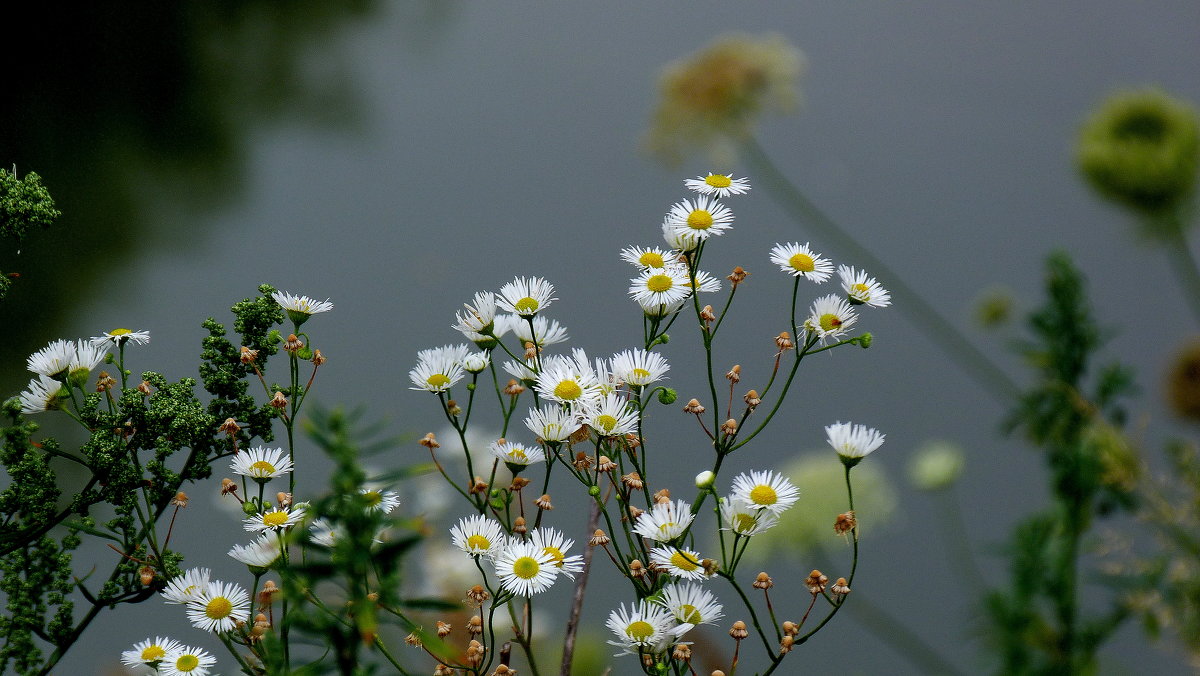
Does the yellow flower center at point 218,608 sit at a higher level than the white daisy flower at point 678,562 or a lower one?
higher

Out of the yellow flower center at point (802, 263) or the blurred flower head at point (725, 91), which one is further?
the blurred flower head at point (725, 91)

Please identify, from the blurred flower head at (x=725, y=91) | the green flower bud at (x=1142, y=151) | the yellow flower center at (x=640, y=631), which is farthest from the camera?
the blurred flower head at (x=725, y=91)

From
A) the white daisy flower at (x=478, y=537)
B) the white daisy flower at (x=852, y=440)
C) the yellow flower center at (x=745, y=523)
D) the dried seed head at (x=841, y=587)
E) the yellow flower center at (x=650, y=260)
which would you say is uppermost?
the yellow flower center at (x=650, y=260)

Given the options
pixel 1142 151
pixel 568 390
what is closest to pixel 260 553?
pixel 568 390

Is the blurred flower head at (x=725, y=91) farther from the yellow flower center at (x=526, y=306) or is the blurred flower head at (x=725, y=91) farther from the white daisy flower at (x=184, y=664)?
the white daisy flower at (x=184, y=664)

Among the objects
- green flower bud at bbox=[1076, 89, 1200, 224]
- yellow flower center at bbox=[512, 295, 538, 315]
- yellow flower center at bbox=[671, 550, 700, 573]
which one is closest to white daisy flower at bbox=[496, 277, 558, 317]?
yellow flower center at bbox=[512, 295, 538, 315]

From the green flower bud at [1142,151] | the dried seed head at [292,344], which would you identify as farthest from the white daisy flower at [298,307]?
the green flower bud at [1142,151]

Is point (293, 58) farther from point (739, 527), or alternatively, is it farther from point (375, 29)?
point (739, 527)

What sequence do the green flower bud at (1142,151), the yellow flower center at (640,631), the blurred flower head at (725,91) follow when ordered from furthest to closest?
the blurred flower head at (725,91), the green flower bud at (1142,151), the yellow flower center at (640,631)

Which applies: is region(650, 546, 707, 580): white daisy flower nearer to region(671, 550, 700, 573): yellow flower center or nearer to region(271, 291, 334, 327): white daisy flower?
region(671, 550, 700, 573): yellow flower center
